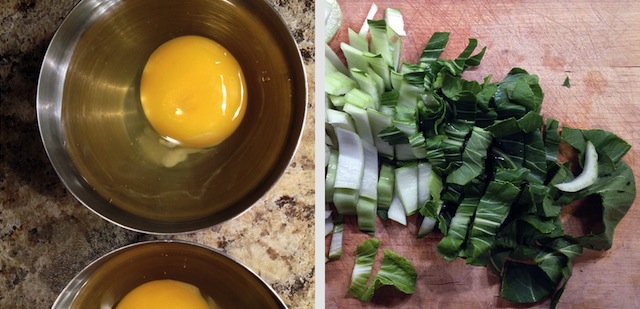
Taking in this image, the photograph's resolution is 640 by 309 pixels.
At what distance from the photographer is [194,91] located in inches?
43.4

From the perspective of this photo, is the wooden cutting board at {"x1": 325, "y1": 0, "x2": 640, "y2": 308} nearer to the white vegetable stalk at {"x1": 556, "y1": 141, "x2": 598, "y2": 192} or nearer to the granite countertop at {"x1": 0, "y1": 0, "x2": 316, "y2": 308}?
the white vegetable stalk at {"x1": 556, "y1": 141, "x2": 598, "y2": 192}

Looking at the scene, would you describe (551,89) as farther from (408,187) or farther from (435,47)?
(408,187)

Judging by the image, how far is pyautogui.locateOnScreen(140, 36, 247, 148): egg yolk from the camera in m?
1.08

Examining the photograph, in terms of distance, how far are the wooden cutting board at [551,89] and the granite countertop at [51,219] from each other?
0.93m

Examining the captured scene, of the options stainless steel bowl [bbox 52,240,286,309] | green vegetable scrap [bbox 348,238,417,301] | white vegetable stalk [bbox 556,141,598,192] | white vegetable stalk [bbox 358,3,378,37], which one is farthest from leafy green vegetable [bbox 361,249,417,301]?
stainless steel bowl [bbox 52,240,286,309]

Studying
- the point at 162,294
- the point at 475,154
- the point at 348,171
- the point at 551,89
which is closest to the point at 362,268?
the point at 348,171

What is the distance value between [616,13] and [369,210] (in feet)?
3.46

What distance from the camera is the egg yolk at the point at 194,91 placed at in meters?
1.08

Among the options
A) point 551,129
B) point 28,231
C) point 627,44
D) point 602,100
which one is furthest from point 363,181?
point 28,231

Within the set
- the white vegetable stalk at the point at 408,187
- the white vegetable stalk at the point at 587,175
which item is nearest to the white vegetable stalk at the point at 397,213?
the white vegetable stalk at the point at 408,187

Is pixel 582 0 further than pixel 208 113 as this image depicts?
Yes

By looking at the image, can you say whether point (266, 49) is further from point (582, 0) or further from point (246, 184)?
point (582, 0)

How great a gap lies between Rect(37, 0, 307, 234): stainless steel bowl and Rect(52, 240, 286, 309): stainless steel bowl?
60 mm

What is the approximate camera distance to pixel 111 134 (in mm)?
1075
